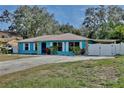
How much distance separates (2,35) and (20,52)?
239 inches

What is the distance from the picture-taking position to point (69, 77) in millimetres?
14039

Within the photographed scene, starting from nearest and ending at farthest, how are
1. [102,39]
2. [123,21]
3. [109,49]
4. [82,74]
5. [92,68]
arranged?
[82,74], [92,68], [123,21], [102,39], [109,49]

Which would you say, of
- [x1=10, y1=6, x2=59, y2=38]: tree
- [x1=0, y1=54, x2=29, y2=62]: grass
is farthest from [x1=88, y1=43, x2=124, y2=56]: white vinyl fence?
[x1=10, y1=6, x2=59, y2=38]: tree

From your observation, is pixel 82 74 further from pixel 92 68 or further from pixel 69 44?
pixel 69 44

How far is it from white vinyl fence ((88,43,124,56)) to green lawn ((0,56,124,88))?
7.58 metres

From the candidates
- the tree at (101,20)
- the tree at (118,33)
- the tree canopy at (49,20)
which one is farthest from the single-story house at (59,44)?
the tree canopy at (49,20)

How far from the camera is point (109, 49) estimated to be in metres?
Answer: 24.8

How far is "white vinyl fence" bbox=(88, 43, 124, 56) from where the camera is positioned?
77.6ft

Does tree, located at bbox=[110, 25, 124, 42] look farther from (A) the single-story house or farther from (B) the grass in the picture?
(B) the grass

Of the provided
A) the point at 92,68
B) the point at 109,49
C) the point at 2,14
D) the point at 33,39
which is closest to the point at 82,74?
the point at 92,68

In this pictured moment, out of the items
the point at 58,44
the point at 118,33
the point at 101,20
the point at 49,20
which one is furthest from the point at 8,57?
the point at 118,33

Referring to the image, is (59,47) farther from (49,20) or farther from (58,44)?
(49,20)

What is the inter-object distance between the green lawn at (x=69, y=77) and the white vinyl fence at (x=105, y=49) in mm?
7583

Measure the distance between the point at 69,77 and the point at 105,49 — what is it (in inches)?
433
